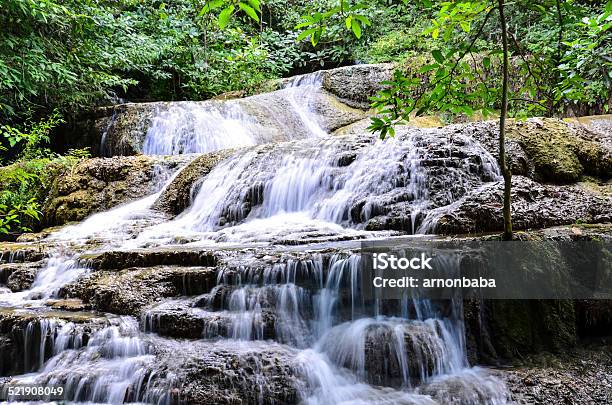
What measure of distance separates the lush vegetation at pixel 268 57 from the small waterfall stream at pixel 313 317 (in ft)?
2.91

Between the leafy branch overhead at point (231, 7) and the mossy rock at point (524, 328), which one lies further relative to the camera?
the mossy rock at point (524, 328)

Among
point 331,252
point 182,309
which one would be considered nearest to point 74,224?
point 182,309

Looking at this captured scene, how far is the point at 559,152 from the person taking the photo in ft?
17.9

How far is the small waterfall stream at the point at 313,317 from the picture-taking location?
3.00 m

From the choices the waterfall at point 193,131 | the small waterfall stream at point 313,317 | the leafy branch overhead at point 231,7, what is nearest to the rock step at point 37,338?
the small waterfall stream at point 313,317

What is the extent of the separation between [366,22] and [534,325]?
245cm

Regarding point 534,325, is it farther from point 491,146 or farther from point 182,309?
point 491,146

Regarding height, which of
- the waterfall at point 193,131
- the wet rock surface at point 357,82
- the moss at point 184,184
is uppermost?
the wet rock surface at point 357,82

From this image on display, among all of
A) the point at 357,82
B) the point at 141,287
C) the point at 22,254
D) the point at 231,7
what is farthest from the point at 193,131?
the point at 231,7

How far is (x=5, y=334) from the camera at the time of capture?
3.56 metres

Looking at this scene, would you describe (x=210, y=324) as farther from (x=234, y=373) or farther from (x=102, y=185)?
(x=102, y=185)

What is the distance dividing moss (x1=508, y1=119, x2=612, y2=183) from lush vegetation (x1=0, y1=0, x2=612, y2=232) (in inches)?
14.5

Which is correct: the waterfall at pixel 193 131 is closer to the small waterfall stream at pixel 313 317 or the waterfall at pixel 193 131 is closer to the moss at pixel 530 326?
the small waterfall stream at pixel 313 317

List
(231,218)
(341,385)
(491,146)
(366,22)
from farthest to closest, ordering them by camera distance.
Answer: (231,218), (491,146), (341,385), (366,22)
